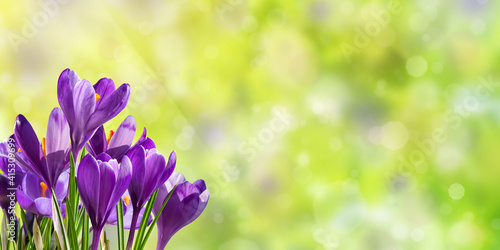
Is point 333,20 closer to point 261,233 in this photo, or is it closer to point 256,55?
point 256,55

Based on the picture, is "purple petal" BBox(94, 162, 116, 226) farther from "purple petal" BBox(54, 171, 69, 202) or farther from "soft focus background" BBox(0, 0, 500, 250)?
"soft focus background" BBox(0, 0, 500, 250)

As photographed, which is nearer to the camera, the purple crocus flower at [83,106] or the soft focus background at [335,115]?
the purple crocus flower at [83,106]

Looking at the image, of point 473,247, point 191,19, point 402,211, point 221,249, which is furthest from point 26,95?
point 473,247

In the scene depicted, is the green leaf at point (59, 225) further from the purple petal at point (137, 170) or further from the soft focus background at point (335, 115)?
the soft focus background at point (335, 115)

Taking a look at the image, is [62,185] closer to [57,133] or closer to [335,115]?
[57,133]

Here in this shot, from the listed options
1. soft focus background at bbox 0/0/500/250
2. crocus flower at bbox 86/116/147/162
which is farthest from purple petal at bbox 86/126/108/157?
soft focus background at bbox 0/0/500/250

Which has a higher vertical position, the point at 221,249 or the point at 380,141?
the point at 380,141

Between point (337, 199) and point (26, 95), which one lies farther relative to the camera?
point (337, 199)

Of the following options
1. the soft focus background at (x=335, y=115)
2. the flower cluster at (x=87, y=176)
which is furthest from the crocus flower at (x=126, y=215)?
the soft focus background at (x=335, y=115)
